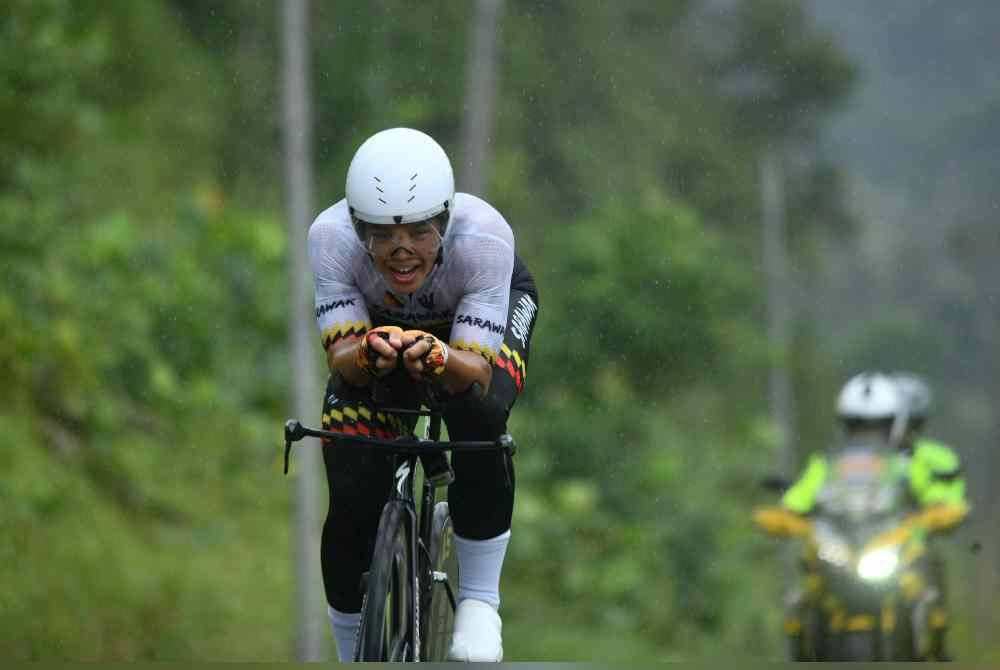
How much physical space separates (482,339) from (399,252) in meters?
0.35

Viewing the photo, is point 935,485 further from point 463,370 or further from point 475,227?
point 463,370

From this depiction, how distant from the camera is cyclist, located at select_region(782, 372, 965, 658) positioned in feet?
30.3

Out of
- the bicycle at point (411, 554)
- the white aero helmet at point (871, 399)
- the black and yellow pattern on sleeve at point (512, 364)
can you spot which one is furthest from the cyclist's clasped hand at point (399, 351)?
the white aero helmet at point (871, 399)

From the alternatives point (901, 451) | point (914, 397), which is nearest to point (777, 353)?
point (914, 397)

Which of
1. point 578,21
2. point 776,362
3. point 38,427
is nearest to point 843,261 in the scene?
point 578,21

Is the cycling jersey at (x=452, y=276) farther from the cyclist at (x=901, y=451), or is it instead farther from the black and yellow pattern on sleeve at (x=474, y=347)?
the cyclist at (x=901, y=451)

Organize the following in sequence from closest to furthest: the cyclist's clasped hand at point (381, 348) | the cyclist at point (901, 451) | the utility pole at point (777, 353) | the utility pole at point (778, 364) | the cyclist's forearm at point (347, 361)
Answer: the cyclist's clasped hand at point (381, 348), the cyclist's forearm at point (347, 361), the cyclist at point (901, 451), the utility pole at point (778, 364), the utility pole at point (777, 353)

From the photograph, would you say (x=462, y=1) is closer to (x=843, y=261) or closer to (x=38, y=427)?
(x=38, y=427)

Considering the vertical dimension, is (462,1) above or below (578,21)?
below

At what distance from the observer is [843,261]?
7512 centimetres

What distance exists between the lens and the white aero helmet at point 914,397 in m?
10.2

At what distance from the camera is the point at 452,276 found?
461 centimetres

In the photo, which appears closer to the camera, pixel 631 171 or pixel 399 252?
pixel 399 252

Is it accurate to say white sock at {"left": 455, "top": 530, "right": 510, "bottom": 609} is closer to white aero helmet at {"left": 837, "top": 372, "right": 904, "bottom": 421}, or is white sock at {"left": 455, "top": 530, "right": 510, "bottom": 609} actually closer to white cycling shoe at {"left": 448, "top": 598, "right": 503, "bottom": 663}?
white cycling shoe at {"left": 448, "top": 598, "right": 503, "bottom": 663}
